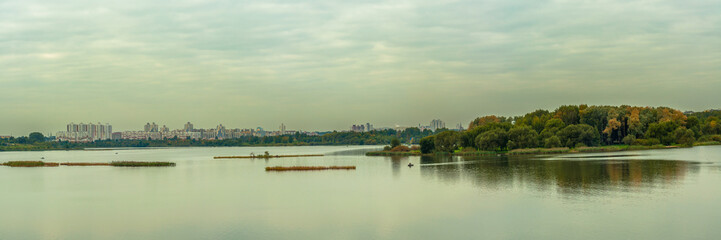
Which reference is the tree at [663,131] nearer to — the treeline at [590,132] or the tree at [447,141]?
the treeline at [590,132]

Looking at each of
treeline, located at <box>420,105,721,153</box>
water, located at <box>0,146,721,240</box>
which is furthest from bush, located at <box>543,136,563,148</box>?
water, located at <box>0,146,721,240</box>

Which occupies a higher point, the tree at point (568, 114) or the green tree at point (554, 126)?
the tree at point (568, 114)

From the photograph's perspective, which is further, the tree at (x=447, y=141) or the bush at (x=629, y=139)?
the tree at (x=447, y=141)

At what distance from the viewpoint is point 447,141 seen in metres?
95.4

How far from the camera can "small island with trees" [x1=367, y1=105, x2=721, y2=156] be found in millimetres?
89438

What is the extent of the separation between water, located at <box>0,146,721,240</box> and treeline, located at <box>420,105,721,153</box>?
1641 inches

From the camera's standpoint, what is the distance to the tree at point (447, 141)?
95188 mm

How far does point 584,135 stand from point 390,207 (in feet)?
227

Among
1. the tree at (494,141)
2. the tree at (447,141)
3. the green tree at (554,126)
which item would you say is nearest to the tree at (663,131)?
the green tree at (554,126)

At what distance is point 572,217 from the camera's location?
24.6 meters

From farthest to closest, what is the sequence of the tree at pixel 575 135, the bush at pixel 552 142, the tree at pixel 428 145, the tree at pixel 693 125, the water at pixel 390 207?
the tree at pixel 693 125 → the tree at pixel 428 145 → the tree at pixel 575 135 → the bush at pixel 552 142 → the water at pixel 390 207

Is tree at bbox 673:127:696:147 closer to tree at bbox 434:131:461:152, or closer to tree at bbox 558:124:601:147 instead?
tree at bbox 558:124:601:147

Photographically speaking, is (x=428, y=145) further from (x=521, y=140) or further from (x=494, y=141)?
(x=521, y=140)

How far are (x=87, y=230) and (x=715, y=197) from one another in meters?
31.7
